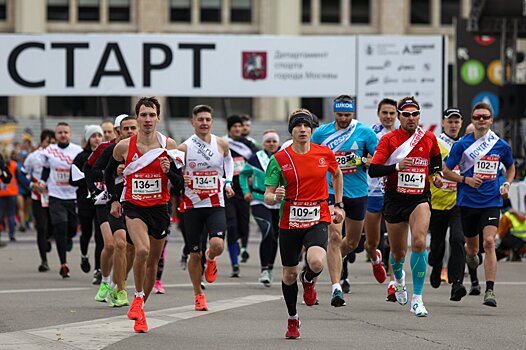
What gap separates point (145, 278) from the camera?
40.0 ft

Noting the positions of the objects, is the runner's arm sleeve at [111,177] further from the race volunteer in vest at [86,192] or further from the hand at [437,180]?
the race volunteer in vest at [86,192]

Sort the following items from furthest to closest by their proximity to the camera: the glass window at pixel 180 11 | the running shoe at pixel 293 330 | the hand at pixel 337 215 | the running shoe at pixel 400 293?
1. the glass window at pixel 180 11
2. the running shoe at pixel 400 293
3. the hand at pixel 337 215
4. the running shoe at pixel 293 330

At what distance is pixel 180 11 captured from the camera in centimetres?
6850

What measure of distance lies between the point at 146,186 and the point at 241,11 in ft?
188

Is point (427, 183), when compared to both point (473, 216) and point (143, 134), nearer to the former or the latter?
point (473, 216)

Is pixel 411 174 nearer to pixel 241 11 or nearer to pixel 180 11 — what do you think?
pixel 180 11

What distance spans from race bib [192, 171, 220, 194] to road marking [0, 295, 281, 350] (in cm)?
118

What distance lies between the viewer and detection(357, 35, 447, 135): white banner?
2306 cm

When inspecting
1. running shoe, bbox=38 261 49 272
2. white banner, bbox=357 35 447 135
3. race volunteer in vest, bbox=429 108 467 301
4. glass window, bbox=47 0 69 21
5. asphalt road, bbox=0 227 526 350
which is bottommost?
running shoe, bbox=38 261 49 272

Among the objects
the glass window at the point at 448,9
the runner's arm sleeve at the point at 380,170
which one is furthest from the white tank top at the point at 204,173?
the glass window at the point at 448,9

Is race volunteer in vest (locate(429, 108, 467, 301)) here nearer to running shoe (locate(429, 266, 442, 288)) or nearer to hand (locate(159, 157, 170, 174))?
running shoe (locate(429, 266, 442, 288))

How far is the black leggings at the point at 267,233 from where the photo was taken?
1728cm

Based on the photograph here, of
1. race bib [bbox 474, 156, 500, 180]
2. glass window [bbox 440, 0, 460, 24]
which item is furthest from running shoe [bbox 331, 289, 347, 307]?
glass window [bbox 440, 0, 460, 24]

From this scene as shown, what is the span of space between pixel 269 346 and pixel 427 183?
3.26m
